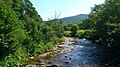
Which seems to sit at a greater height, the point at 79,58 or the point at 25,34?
the point at 25,34

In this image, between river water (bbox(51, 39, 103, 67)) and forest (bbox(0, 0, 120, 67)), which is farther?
river water (bbox(51, 39, 103, 67))

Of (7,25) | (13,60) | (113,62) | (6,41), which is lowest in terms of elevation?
(113,62)

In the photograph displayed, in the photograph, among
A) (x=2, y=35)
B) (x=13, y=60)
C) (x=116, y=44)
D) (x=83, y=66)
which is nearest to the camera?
(x=2, y=35)

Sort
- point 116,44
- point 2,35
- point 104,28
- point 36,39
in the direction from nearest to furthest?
point 2,35 → point 116,44 → point 36,39 → point 104,28

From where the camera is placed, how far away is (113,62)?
42.7 m

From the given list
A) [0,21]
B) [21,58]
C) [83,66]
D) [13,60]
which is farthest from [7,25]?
[83,66]

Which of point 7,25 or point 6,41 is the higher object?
point 7,25

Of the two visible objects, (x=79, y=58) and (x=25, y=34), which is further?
(x=79, y=58)

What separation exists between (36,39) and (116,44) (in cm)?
1886

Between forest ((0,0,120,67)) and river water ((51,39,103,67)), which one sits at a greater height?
forest ((0,0,120,67))

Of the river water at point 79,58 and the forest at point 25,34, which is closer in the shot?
the forest at point 25,34

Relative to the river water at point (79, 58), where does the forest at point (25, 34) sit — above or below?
above

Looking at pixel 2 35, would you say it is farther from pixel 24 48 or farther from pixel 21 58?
pixel 24 48

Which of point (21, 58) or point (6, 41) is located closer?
point (6, 41)
